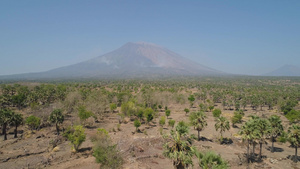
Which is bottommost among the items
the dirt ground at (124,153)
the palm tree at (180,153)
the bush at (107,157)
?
the dirt ground at (124,153)

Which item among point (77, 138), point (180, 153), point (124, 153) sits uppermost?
point (180, 153)

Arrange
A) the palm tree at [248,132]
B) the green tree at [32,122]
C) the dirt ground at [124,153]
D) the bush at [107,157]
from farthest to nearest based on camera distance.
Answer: the green tree at [32,122] → the dirt ground at [124,153] → the palm tree at [248,132] → the bush at [107,157]

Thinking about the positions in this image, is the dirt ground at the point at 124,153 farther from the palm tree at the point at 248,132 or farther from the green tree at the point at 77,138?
the palm tree at the point at 248,132

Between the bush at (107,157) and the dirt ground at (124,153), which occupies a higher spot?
the bush at (107,157)

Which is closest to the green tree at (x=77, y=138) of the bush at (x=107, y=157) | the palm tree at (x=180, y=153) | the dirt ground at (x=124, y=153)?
the dirt ground at (x=124, y=153)

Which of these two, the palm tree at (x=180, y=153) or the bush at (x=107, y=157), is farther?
the bush at (x=107, y=157)

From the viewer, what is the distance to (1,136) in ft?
120

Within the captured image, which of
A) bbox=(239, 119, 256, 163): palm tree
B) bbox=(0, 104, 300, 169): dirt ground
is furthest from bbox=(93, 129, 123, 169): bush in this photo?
bbox=(239, 119, 256, 163): palm tree

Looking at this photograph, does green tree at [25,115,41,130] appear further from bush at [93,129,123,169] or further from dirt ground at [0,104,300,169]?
bush at [93,129,123,169]

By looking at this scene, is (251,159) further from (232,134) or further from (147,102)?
(147,102)

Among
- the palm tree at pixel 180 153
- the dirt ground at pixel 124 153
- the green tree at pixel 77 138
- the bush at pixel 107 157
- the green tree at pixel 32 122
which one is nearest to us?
the palm tree at pixel 180 153

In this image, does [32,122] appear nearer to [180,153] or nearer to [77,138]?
[77,138]

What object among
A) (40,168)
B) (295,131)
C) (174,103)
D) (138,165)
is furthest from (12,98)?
(295,131)

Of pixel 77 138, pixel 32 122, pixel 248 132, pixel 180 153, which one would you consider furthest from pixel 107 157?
pixel 32 122
